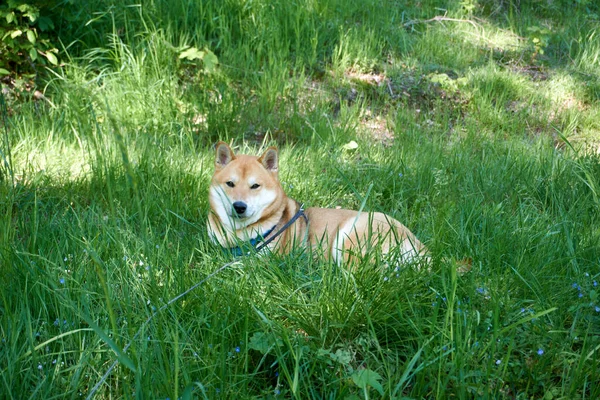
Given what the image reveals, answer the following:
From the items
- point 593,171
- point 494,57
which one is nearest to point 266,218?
point 593,171

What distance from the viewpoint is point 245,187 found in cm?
380

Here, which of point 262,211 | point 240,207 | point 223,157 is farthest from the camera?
point 223,157

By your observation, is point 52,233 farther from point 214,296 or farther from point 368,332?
point 368,332

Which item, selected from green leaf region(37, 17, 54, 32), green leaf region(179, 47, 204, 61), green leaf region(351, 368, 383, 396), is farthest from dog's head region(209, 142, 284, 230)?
green leaf region(37, 17, 54, 32)

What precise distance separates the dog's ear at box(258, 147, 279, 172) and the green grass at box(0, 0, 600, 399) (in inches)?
24.0

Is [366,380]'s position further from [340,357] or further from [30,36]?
[30,36]

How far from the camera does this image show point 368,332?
2.56 meters

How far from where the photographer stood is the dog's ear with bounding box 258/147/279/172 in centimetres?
390

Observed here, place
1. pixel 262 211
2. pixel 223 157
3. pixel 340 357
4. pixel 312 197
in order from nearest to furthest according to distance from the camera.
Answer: pixel 340 357, pixel 262 211, pixel 223 157, pixel 312 197

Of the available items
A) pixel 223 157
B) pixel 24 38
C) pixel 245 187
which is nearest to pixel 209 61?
pixel 24 38

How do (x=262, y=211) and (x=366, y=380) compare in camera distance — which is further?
(x=262, y=211)

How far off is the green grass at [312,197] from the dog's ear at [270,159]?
0.61m

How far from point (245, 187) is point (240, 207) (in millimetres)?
168

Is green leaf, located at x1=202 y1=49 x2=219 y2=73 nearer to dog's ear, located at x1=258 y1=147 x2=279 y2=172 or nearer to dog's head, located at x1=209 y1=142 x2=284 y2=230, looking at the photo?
dog's head, located at x1=209 y1=142 x2=284 y2=230
